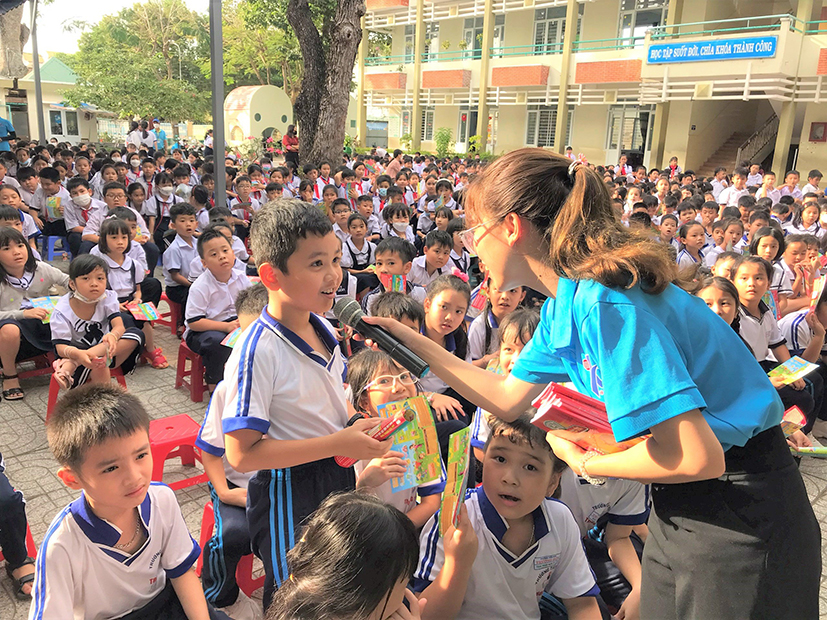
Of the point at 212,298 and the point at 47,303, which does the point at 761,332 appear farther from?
the point at 47,303

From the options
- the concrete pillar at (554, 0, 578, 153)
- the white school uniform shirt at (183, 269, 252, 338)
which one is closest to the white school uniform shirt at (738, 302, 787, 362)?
the white school uniform shirt at (183, 269, 252, 338)

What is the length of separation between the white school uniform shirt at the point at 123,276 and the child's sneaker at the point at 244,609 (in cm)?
297

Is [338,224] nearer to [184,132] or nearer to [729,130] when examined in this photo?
[729,130]

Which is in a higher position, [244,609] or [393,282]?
[393,282]

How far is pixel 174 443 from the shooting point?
8.84 ft

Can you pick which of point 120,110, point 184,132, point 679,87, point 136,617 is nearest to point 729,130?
point 679,87

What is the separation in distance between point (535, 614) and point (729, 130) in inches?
824

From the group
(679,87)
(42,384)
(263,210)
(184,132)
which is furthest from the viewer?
(184,132)

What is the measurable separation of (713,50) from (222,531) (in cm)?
1726

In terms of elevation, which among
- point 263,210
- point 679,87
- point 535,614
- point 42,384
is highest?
point 679,87

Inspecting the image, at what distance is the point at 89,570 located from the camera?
5.19ft

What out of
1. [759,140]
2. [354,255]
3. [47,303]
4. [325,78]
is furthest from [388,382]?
[759,140]

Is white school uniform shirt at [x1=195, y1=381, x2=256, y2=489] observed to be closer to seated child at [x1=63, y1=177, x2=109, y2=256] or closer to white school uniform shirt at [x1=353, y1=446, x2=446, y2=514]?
white school uniform shirt at [x1=353, y1=446, x2=446, y2=514]

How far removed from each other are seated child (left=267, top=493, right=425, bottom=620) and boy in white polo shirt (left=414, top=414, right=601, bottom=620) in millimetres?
526
